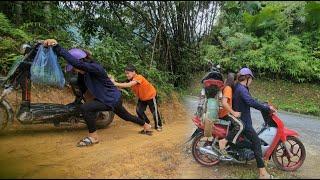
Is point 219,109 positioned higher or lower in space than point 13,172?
higher

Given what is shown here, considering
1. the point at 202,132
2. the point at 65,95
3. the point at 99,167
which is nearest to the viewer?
the point at 99,167

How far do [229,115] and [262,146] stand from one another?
0.77 metres

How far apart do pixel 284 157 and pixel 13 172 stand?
3940 mm

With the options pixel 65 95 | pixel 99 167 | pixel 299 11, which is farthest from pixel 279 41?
pixel 99 167

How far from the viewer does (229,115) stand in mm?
6793

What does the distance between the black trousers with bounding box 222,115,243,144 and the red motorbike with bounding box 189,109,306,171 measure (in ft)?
0.20

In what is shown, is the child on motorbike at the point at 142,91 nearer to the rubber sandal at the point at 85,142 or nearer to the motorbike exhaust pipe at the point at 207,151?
the rubber sandal at the point at 85,142

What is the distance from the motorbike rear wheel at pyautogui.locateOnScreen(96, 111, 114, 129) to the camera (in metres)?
8.36

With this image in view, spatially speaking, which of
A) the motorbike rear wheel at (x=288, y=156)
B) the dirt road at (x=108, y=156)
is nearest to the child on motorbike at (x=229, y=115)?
the dirt road at (x=108, y=156)

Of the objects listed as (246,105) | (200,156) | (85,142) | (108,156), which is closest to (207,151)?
(200,156)

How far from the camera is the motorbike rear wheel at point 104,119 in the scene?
8.36 metres

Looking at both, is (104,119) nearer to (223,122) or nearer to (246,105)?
(223,122)

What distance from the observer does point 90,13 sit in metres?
10.3

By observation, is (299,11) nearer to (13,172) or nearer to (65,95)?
(65,95)
